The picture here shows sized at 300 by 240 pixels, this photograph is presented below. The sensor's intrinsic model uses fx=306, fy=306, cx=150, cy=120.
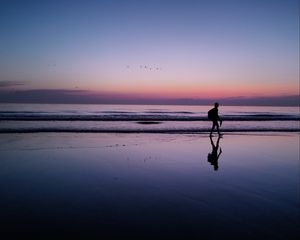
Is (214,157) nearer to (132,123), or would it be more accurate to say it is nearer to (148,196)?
(148,196)

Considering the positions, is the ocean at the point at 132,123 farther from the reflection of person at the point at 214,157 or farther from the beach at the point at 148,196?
the beach at the point at 148,196

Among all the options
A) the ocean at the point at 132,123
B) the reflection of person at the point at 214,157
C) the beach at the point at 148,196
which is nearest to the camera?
the beach at the point at 148,196

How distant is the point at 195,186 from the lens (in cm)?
691

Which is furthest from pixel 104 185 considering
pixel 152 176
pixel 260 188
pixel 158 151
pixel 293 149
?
pixel 293 149

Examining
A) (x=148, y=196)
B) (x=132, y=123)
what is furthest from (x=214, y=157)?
(x=132, y=123)

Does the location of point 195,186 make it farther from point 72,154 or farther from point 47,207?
point 72,154

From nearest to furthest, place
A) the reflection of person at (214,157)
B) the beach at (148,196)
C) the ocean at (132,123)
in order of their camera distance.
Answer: the beach at (148,196)
the reflection of person at (214,157)
the ocean at (132,123)

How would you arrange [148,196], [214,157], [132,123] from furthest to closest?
[132,123] → [214,157] → [148,196]

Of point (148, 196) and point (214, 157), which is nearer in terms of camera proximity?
point (148, 196)

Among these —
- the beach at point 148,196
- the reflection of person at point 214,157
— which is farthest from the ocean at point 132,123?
the beach at point 148,196

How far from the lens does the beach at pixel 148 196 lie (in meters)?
4.40

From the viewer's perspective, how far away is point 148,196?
6055 mm

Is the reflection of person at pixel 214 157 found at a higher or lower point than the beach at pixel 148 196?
lower

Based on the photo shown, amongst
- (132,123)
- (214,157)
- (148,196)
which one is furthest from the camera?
(132,123)
